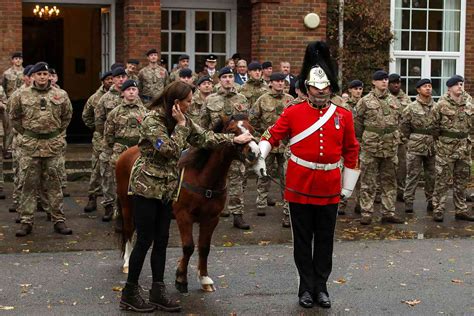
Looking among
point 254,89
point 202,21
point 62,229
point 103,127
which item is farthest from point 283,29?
point 62,229

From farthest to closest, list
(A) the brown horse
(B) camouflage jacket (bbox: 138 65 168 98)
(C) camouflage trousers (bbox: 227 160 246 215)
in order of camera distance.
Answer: (B) camouflage jacket (bbox: 138 65 168 98), (C) camouflage trousers (bbox: 227 160 246 215), (A) the brown horse

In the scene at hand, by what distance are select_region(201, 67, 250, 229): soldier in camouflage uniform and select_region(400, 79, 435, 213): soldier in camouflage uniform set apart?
251 cm

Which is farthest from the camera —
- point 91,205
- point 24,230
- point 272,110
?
point 91,205

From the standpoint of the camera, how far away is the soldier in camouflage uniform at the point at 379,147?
12570mm

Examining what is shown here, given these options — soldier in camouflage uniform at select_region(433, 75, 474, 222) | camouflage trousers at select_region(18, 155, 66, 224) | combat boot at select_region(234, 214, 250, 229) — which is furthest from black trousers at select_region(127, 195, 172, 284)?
soldier in camouflage uniform at select_region(433, 75, 474, 222)

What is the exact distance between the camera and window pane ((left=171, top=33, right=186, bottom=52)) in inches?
745

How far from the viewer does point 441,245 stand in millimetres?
11039

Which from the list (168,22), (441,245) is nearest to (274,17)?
(168,22)

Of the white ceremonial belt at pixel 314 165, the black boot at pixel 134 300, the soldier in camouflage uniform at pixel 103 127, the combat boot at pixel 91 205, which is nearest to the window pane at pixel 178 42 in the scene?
the soldier in camouflage uniform at pixel 103 127

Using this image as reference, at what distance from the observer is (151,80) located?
1642 centimetres

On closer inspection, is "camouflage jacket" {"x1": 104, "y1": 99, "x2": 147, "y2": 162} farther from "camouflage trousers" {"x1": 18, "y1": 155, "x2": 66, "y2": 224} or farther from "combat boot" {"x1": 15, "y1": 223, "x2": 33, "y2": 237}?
"combat boot" {"x1": 15, "y1": 223, "x2": 33, "y2": 237}

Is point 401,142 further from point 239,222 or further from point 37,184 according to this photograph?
point 37,184

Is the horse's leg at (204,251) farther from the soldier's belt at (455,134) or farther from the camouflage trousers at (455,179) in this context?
the soldier's belt at (455,134)

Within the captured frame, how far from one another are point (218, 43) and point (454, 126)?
7.63 metres
